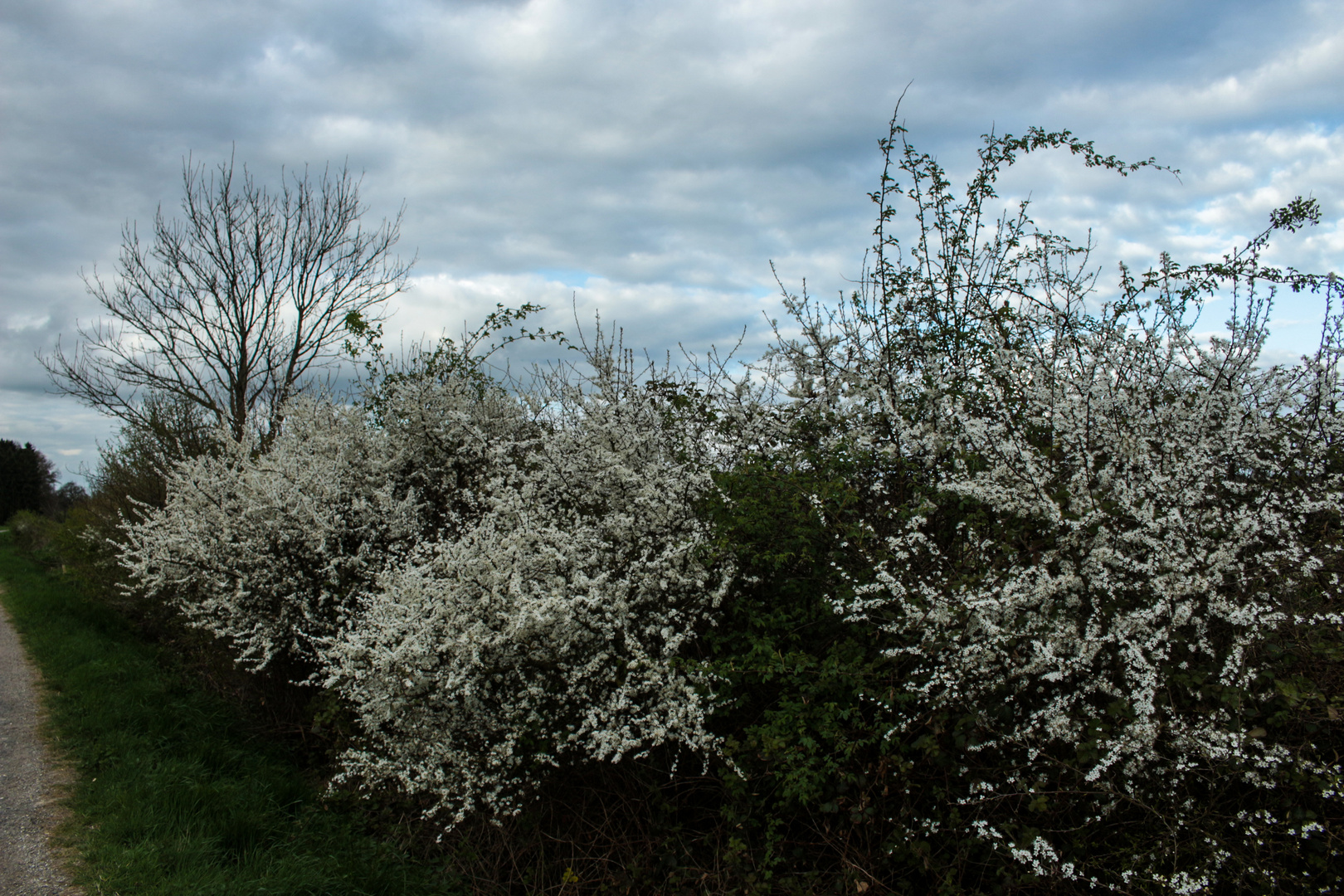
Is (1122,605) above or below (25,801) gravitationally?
above

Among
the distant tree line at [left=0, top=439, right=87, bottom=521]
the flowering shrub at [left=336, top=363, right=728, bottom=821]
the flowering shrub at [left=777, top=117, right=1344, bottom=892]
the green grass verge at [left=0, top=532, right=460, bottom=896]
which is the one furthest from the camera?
the distant tree line at [left=0, top=439, right=87, bottom=521]

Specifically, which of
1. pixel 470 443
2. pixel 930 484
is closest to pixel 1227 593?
pixel 930 484

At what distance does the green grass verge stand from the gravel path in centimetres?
14

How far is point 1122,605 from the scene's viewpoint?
3.15 meters

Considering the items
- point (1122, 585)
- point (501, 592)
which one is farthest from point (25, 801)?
point (1122, 585)

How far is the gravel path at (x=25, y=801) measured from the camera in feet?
13.4

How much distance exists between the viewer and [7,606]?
1223 centimetres

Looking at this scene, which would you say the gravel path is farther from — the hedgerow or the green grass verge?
the hedgerow

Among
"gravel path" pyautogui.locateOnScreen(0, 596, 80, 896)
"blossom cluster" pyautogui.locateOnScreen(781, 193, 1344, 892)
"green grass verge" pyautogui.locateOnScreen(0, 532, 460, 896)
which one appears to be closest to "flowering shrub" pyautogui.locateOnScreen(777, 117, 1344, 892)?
→ "blossom cluster" pyautogui.locateOnScreen(781, 193, 1344, 892)

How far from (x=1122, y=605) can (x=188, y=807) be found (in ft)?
18.3

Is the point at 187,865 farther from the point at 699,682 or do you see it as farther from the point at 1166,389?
the point at 1166,389

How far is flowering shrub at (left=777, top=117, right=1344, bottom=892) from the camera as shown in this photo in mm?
2756

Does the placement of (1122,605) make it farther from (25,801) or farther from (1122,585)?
(25,801)

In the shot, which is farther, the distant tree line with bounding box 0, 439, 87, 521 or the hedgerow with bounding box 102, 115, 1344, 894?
the distant tree line with bounding box 0, 439, 87, 521
